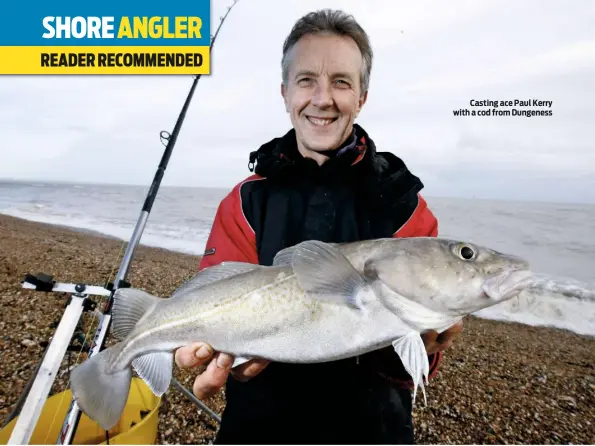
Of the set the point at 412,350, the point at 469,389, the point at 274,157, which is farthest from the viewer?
the point at 469,389

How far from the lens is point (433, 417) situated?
491cm

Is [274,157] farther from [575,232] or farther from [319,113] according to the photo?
[575,232]

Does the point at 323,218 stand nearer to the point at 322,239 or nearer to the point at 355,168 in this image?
the point at 322,239

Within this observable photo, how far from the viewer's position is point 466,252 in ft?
6.11

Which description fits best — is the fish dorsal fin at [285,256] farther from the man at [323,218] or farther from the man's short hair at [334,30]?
the man's short hair at [334,30]

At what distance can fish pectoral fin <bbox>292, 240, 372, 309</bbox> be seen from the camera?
73.7 inches

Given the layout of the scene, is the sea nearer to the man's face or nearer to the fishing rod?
the man's face

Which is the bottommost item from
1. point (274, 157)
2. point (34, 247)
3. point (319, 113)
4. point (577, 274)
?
point (577, 274)

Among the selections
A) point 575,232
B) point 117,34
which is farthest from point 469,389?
point 575,232

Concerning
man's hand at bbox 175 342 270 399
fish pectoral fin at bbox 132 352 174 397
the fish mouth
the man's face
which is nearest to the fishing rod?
fish pectoral fin at bbox 132 352 174 397

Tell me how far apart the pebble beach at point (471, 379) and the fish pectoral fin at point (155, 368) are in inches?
38.1

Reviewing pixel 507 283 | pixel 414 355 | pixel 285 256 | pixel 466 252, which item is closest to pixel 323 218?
pixel 285 256

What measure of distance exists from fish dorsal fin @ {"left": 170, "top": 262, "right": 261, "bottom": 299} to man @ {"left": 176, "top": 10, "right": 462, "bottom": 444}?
326 mm

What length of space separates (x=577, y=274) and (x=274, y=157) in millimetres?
17060
